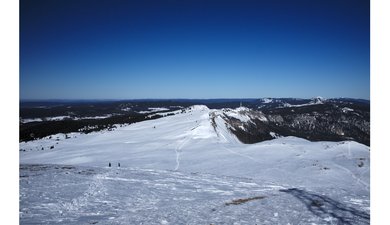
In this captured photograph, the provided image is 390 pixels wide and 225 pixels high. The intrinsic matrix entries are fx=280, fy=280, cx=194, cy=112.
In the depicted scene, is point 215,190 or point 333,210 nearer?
point 333,210

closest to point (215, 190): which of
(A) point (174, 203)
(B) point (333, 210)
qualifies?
(A) point (174, 203)

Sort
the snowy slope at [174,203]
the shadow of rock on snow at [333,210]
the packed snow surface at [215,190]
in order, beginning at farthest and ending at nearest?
the packed snow surface at [215,190]
the snowy slope at [174,203]
the shadow of rock on snow at [333,210]

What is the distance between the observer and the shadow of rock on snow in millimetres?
10023

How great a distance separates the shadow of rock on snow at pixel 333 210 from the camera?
32.9 feet

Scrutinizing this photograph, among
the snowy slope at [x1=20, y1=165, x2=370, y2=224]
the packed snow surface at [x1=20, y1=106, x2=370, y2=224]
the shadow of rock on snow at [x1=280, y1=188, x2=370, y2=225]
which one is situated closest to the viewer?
the shadow of rock on snow at [x1=280, y1=188, x2=370, y2=225]

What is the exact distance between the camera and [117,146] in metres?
40.6

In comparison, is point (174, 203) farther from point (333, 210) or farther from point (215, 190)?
point (333, 210)

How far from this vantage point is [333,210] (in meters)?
11.2

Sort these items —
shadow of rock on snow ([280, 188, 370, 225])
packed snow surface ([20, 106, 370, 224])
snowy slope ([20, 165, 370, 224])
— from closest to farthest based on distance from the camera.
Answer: shadow of rock on snow ([280, 188, 370, 225]), snowy slope ([20, 165, 370, 224]), packed snow surface ([20, 106, 370, 224])

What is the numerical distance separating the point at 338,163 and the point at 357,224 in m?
18.2

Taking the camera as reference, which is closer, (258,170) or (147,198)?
(147,198)
